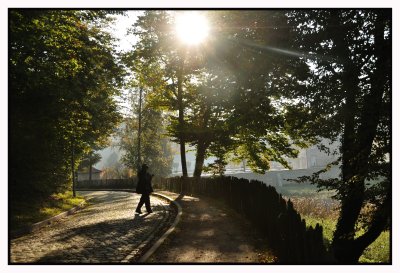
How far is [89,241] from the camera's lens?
364 inches

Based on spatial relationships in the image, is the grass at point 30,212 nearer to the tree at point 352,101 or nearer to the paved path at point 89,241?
the paved path at point 89,241

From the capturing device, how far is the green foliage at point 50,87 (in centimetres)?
1085

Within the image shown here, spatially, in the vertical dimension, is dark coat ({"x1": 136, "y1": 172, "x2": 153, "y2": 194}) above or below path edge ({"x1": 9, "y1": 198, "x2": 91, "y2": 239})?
above

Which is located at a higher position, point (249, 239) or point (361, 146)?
point (361, 146)

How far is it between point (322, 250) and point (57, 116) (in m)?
11.6

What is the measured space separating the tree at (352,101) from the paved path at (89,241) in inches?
241

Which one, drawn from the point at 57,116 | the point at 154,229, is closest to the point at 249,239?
the point at 154,229

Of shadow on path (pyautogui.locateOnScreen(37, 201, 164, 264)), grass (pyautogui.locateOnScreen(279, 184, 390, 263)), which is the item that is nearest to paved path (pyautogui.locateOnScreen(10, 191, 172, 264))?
A: shadow on path (pyautogui.locateOnScreen(37, 201, 164, 264))

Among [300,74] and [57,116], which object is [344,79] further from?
[57,116]

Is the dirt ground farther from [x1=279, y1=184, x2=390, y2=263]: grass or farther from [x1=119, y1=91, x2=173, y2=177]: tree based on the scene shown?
[x1=119, y1=91, x2=173, y2=177]: tree

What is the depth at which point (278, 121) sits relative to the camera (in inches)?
592

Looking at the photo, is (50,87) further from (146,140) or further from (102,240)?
(146,140)

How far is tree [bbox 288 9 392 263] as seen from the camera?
877 centimetres

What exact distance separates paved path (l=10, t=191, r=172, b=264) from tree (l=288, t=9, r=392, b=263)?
613cm
